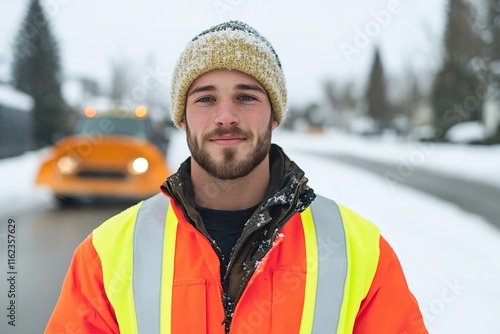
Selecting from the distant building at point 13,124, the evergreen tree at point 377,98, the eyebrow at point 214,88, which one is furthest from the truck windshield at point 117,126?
the evergreen tree at point 377,98

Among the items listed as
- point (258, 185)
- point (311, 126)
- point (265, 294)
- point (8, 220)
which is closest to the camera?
point (265, 294)

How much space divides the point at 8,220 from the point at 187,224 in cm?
614

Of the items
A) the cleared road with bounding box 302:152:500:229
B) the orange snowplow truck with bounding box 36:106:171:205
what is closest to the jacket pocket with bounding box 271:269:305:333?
the orange snowplow truck with bounding box 36:106:171:205

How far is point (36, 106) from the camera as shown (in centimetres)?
2970

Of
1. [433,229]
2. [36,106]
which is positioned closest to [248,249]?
[433,229]

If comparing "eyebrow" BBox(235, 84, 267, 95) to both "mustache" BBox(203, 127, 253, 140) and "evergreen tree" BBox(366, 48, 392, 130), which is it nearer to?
"mustache" BBox(203, 127, 253, 140)

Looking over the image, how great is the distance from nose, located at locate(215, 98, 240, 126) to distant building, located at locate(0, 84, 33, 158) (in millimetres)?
19017

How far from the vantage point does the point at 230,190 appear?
6.46ft

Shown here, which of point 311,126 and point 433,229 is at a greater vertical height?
point 311,126

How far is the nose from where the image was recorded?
1.88 meters

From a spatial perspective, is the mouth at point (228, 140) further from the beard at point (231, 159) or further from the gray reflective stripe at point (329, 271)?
the gray reflective stripe at point (329, 271)

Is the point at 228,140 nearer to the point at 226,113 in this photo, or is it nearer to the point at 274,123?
the point at 226,113

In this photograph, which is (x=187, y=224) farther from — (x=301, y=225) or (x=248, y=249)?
(x=301, y=225)

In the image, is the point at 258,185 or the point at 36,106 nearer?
the point at 258,185
